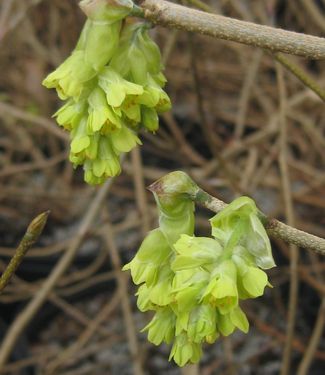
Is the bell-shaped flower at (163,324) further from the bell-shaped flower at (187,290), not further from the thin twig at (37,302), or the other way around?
the thin twig at (37,302)

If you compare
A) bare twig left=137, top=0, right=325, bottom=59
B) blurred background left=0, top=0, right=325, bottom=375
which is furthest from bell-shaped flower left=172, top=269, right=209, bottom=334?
blurred background left=0, top=0, right=325, bottom=375

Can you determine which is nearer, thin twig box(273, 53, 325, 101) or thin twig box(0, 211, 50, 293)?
thin twig box(0, 211, 50, 293)

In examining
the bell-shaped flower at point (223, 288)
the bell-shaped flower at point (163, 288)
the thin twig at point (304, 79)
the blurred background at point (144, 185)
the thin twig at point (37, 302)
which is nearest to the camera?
the bell-shaped flower at point (223, 288)

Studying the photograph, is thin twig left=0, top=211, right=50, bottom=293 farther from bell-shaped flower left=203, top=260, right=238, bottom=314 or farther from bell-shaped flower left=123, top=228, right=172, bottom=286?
bell-shaped flower left=203, top=260, right=238, bottom=314

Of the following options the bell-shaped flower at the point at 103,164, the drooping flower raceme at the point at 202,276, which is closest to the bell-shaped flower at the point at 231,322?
the drooping flower raceme at the point at 202,276

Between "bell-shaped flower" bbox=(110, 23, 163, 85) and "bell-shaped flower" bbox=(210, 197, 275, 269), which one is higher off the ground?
"bell-shaped flower" bbox=(110, 23, 163, 85)

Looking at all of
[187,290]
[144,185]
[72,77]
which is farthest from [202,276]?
[144,185]

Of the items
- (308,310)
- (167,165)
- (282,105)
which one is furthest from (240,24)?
(167,165)
